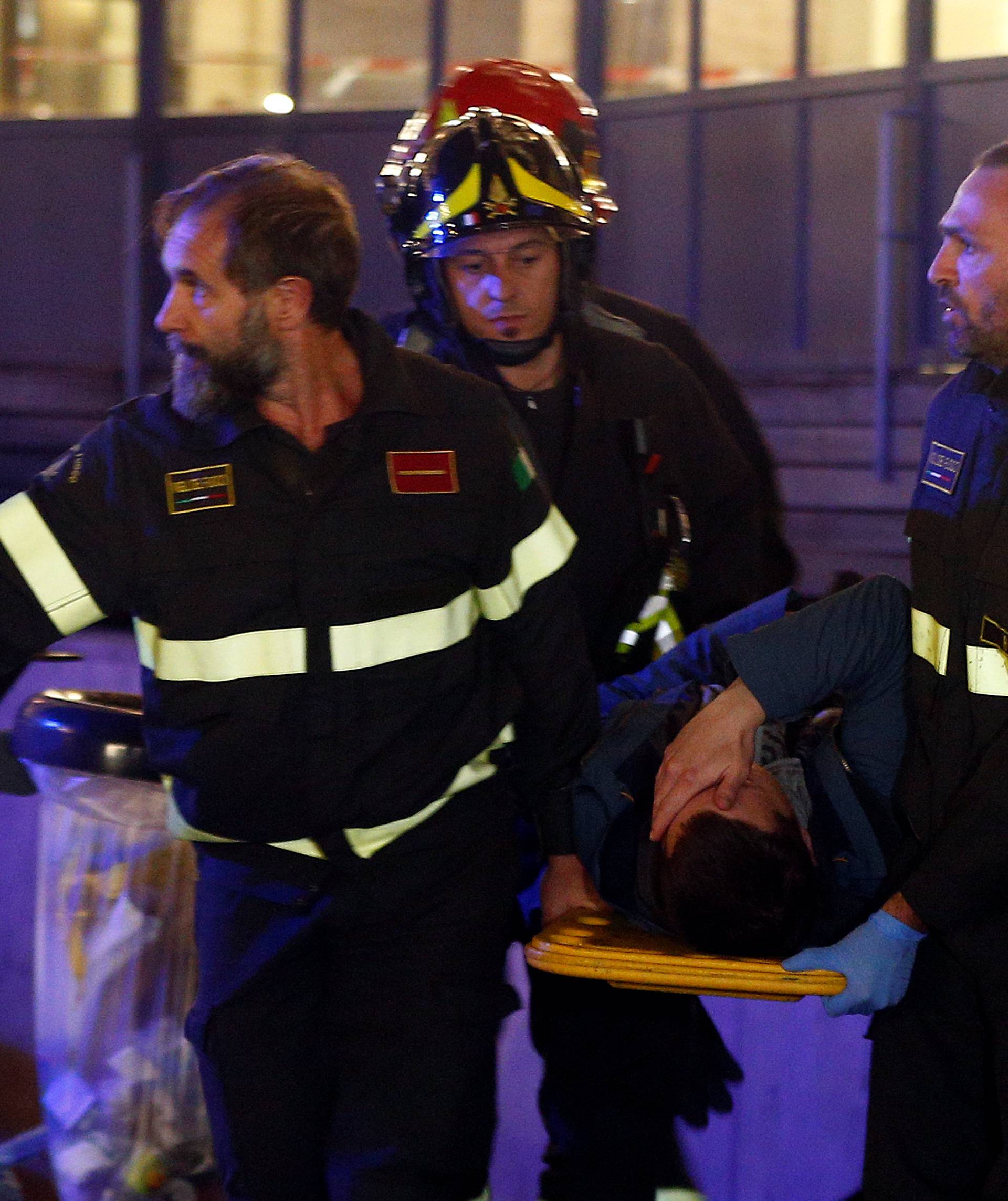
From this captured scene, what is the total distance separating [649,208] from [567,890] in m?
4.63

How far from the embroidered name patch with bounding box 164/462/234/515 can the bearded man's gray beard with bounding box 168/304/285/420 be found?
0.08 meters

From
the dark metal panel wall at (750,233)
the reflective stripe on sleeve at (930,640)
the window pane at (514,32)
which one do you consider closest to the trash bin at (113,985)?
the reflective stripe on sleeve at (930,640)

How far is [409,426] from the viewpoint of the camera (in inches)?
84.4

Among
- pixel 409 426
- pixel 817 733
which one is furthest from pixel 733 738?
pixel 409 426

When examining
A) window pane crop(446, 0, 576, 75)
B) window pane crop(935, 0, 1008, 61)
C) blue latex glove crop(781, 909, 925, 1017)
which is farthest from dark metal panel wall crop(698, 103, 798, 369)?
blue latex glove crop(781, 909, 925, 1017)

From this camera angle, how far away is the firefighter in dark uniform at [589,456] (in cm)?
255

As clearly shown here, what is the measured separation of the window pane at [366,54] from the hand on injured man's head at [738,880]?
5.50 m

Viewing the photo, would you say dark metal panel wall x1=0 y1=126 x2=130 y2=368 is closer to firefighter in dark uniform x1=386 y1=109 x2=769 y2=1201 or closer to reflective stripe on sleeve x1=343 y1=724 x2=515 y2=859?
firefighter in dark uniform x1=386 y1=109 x2=769 y2=1201

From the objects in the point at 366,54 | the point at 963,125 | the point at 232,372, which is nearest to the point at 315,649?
the point at 232,372

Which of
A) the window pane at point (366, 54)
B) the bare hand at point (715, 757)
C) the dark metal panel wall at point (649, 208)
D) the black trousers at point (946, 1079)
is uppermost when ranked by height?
the window pane at point (366, 54)

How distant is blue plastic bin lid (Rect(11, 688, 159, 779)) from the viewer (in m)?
2.56

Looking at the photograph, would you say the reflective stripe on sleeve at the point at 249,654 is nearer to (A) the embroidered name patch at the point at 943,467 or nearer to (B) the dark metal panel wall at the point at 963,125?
(A) the embroidered name patch at the point at 943,467

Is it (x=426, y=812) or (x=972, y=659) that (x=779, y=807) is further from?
(x=426, y=812)

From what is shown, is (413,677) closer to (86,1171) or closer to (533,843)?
(533,843)
